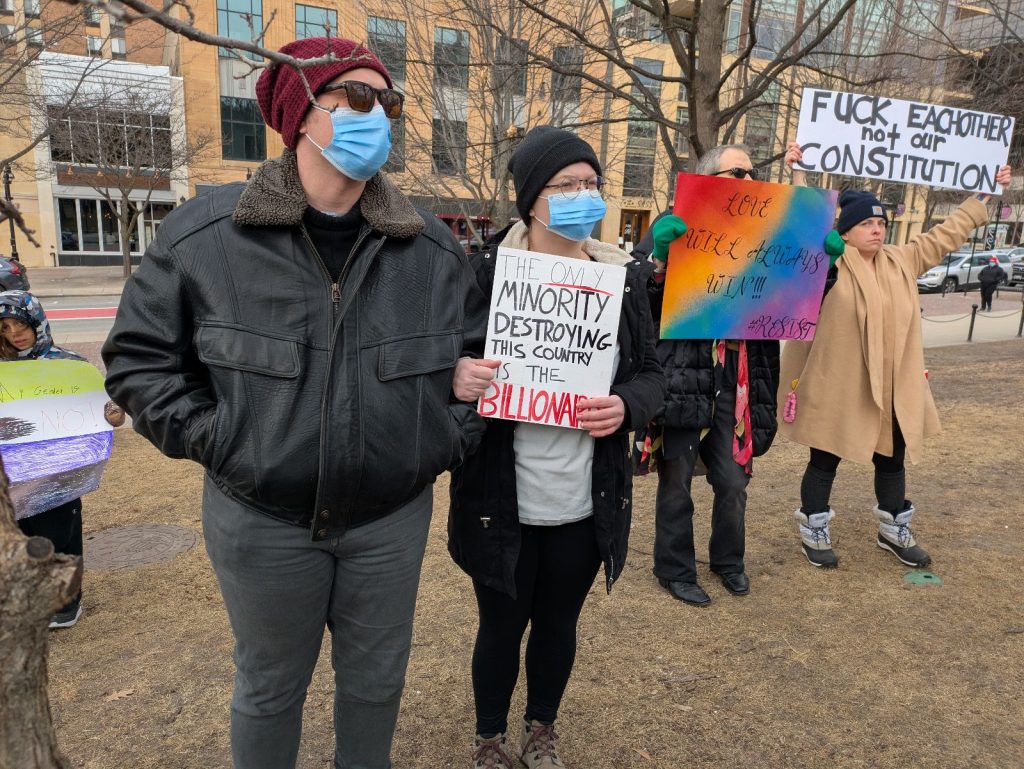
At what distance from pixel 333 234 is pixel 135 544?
3299 millimetres

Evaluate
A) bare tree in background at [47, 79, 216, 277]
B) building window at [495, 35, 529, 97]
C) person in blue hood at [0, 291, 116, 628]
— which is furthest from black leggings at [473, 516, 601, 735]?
bare tree in background at [47, 79, 216, 277]

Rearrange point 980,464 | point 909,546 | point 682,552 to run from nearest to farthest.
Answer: point 682,552
point 909,546
point 980,464

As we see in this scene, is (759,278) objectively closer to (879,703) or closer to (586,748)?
(879,703)

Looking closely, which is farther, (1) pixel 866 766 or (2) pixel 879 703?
(2) pixel 879 703

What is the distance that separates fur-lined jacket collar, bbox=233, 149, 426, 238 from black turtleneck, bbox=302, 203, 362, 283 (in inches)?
1.3

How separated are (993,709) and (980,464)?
3.83m

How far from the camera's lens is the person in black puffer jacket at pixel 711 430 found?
355 cm

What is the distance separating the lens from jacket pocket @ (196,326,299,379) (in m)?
1.75

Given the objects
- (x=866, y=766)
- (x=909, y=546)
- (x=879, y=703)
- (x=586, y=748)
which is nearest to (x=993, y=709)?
(x=879, y=703)

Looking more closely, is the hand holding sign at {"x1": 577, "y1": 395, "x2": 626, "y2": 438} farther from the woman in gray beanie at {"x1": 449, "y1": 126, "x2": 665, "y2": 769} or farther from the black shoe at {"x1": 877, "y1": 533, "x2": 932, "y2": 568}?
the black shoe at {"x1": 877, "y1": 533, "x2": 932, "y2": 568}

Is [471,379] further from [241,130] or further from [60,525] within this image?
[241,130]

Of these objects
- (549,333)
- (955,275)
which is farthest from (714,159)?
(955,275)

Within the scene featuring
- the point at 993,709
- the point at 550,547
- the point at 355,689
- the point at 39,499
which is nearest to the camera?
the point at 355,689

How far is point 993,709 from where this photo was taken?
291 cm
